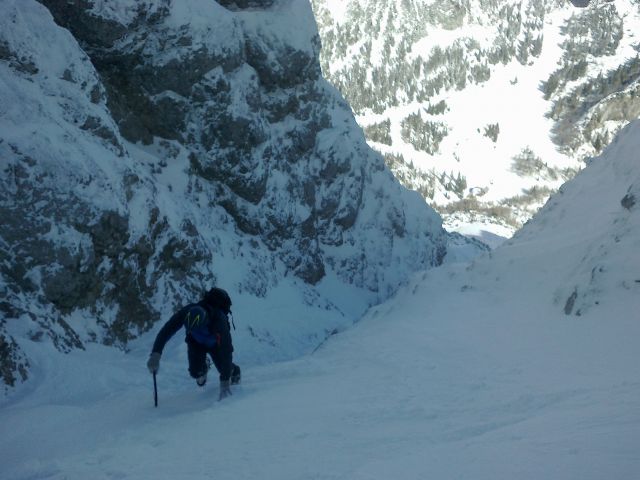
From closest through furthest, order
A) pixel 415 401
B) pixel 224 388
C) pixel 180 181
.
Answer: pixel 415 401
pixel 224 388
pixel 180 181

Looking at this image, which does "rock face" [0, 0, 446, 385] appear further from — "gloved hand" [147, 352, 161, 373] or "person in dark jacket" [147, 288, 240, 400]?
"person in dark jacket" [147, 288, 240, 400]

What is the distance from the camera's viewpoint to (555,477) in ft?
10.7

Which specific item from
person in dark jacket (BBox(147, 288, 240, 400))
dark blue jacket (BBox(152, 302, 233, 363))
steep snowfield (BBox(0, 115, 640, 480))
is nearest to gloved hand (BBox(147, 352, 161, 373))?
person in dark jacket (BBox(147, 288, 240, 400))

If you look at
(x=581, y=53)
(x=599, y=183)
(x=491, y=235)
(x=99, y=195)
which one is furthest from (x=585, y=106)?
(x=99, y=195)

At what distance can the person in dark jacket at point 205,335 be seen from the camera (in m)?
7.40

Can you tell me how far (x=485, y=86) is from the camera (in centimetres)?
12775

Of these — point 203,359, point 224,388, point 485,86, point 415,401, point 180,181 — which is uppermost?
point 485,86

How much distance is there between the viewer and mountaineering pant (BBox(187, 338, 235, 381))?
24.4 feet

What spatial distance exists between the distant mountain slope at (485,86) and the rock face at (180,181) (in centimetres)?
7898

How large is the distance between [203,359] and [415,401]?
9.48ft

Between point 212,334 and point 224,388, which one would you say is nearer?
point 224,388

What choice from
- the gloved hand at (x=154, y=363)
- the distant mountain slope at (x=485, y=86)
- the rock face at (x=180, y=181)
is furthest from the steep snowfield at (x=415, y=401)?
the distant mountain slope at (x=485, y=86)

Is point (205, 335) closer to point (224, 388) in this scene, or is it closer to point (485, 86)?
point (224, 388)

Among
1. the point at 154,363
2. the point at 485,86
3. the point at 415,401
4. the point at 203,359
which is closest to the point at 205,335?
the point at 203,359
